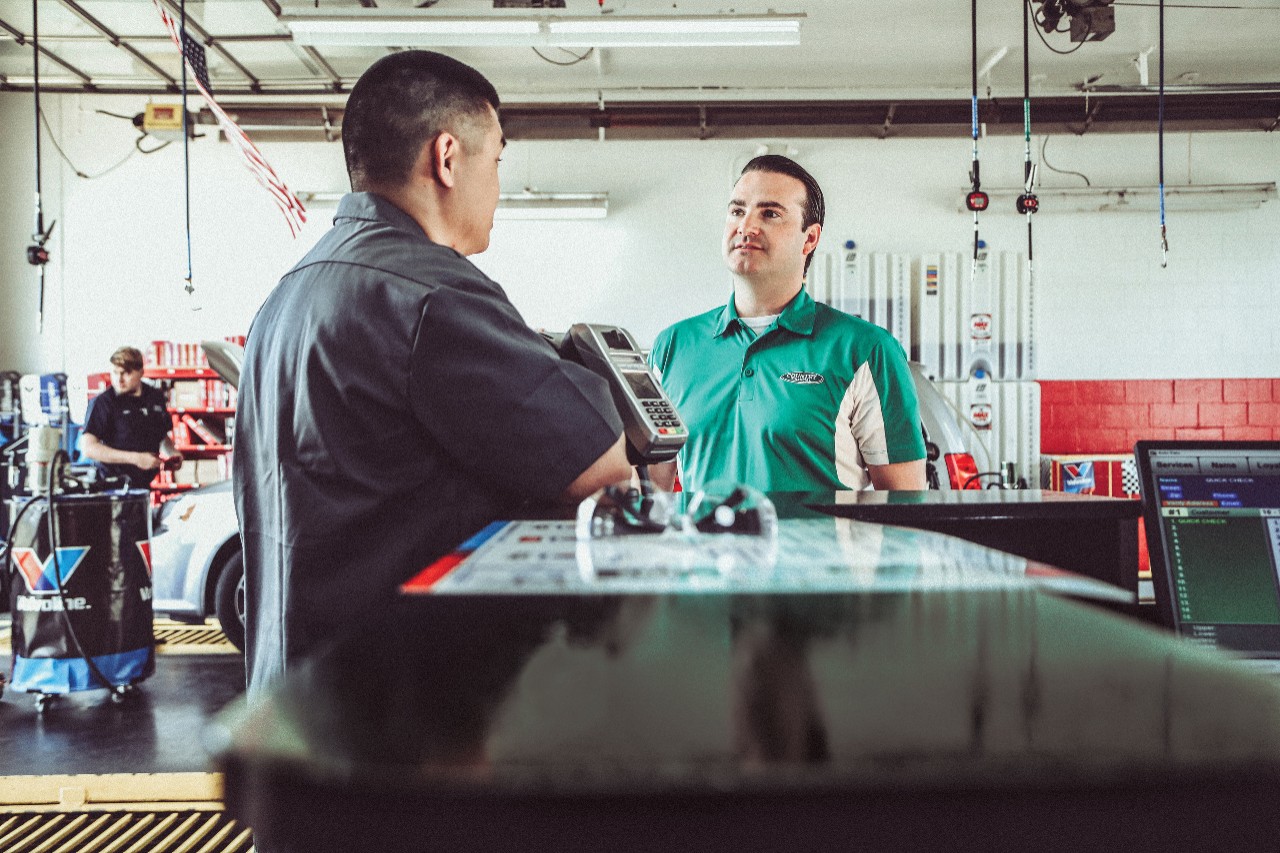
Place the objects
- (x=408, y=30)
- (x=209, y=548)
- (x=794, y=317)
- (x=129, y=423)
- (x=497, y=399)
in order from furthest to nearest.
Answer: (x=129, y=423) < (x=408, y=30) < (x=209, y=548) < (x=794, y=317) < (x=497, y=399)

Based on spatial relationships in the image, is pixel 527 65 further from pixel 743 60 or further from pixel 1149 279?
pixel 1149 279

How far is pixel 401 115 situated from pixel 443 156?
3.3 inches

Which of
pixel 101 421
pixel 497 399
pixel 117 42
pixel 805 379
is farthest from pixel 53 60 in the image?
pixel 497 399

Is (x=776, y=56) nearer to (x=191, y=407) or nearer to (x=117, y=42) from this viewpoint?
(x=117, y=42)

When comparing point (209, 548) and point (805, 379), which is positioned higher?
point (805, 379)

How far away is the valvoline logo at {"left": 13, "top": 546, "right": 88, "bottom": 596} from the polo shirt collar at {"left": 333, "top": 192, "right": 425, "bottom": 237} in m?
2.93

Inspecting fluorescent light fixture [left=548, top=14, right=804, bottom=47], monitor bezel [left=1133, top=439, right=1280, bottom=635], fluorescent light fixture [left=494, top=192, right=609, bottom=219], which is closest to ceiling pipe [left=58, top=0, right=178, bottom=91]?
fluorescent light fixture [left=494, top=192, right=609, bottom=219]

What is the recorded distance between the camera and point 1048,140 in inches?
313

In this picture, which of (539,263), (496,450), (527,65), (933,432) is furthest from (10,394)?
(496,450)

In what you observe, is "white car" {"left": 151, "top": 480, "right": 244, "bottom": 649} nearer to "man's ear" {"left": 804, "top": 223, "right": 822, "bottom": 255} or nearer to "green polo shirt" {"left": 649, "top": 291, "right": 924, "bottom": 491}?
"green polo shirt" {"left": 649, "top": 291, "right": 924, "bottom": 491}

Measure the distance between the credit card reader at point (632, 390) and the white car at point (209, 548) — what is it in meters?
2.84

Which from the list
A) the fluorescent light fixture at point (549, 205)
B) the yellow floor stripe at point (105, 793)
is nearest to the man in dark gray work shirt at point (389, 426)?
the yellow floor stripe at point (105, 793)

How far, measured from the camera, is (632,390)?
4.34ft

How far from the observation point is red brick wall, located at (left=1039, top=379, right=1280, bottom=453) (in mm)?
7867
